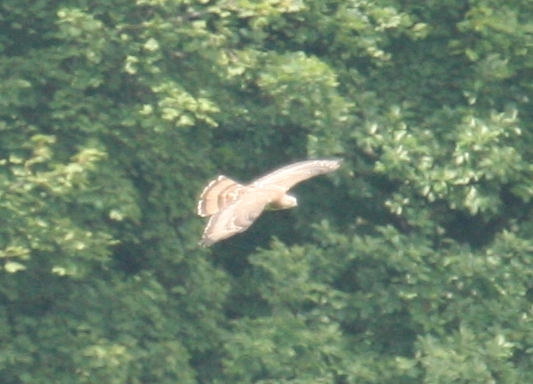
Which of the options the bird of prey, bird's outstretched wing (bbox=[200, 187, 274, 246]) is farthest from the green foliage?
bird's outstretched wing (bbox=[200, 187, 274, 246])

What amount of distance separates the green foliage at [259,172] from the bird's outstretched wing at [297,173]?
60 cm

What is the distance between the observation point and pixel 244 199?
29.8 ft

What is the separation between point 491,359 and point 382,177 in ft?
4.71

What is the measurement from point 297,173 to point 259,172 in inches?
57.6

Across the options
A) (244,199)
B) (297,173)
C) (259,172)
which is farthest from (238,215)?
(259,172)

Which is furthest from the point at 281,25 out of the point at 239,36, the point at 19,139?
the point at 19,139

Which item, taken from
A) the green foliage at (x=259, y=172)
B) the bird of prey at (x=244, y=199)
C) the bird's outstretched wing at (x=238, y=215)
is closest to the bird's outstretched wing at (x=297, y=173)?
the bird of prey at (x=244, y=199)

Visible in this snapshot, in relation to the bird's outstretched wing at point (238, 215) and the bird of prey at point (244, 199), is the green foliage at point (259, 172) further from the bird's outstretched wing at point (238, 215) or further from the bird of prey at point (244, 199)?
the bird's outstretched wing at point (238, 215)

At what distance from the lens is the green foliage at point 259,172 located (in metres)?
10.3

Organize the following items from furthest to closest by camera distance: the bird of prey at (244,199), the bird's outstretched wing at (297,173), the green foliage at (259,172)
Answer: the green foliage at (259,172) → the bird's outstretched wing at (297,173) → the bird of prey at (244,199)

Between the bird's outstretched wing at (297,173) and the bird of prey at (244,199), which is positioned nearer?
the bird of prey at (244,199)

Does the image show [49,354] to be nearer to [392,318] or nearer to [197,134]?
[197,134]

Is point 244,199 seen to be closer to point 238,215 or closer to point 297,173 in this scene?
point 238,215

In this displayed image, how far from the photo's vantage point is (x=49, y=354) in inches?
419
